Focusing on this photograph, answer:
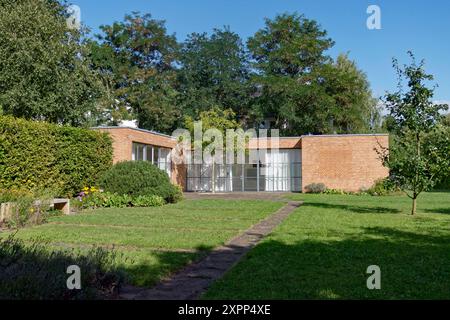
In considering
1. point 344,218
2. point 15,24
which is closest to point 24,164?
point 15,24

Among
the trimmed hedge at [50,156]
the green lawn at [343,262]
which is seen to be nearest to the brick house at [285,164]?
the trimmed hedge at [50,156]

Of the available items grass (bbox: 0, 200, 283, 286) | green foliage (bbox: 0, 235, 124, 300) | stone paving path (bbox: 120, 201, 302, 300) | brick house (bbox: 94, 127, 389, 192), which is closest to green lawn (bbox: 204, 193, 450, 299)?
stone paving path (bbox: 120, 201, 302, 300)

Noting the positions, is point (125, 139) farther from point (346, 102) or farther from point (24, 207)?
point (346, 102)

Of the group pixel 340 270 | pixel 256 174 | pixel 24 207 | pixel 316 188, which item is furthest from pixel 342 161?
pixel 340 270

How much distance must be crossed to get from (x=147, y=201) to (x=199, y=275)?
1070 cm

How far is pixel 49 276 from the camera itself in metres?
4.59

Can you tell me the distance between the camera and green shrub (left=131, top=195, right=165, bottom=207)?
16.3m

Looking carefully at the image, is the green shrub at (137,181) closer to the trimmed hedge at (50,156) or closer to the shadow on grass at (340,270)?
the trimmed hedge at (50,156)

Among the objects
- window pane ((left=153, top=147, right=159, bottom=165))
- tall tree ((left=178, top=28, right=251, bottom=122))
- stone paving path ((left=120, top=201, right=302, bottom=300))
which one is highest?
tall tree ((left=178, top=28, right=251, bottom=122))

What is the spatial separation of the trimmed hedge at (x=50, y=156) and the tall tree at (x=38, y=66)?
3439 millimetres

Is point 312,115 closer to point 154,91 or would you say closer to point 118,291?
point 154,91

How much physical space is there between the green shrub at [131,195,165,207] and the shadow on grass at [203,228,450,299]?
8.78 m

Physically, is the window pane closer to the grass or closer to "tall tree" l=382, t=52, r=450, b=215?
the grass
